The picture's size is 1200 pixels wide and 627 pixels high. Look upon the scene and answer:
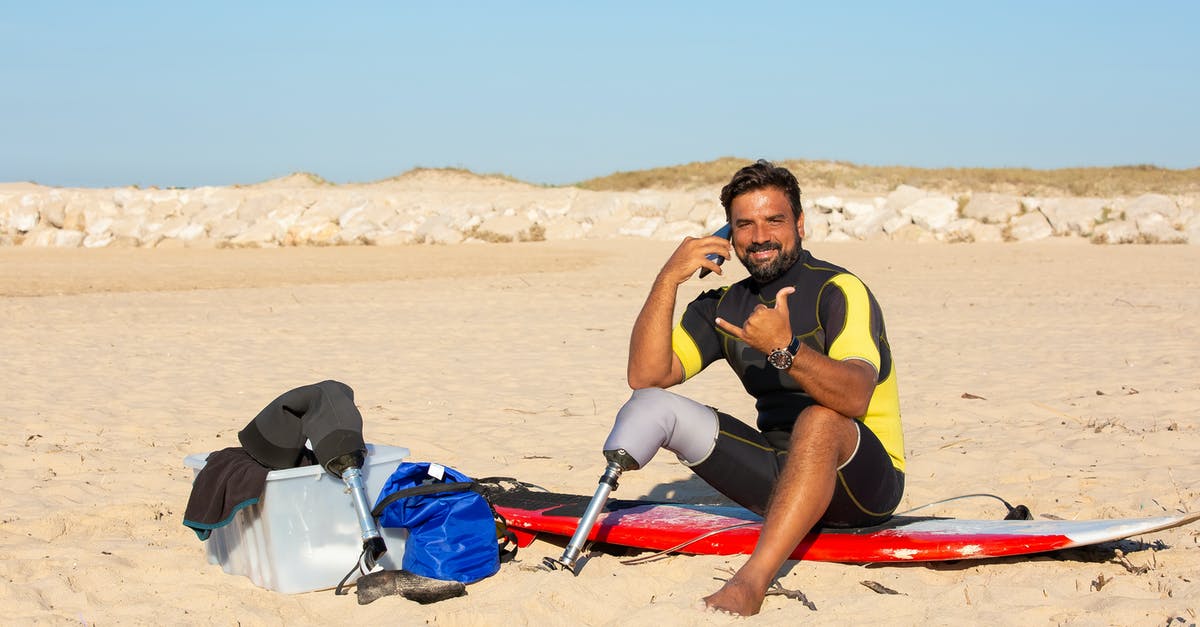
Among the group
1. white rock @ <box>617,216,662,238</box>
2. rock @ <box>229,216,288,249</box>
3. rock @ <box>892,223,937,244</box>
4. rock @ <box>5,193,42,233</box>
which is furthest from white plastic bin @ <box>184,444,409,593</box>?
rock @ <box>5,193,42,233</box>

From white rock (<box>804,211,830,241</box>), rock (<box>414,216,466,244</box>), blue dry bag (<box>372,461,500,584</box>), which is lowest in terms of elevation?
rock (<box>414,216,466,244</box>)

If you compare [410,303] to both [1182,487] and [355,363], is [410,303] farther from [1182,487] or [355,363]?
[1182,487]

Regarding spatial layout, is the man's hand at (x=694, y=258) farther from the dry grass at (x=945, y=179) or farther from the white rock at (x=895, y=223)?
the dry grass at (x=945, y=179)

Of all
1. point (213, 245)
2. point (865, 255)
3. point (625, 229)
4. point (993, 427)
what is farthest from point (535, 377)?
point (213, 245)

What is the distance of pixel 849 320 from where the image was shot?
349 cm

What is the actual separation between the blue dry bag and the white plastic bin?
0.38 feet

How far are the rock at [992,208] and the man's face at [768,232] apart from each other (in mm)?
20486

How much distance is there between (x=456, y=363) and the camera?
8.96 m

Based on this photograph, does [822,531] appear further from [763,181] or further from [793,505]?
[763,181]

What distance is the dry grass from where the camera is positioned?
1339 inches

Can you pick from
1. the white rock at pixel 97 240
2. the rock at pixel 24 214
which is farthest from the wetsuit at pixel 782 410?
the rock at pixel 24 214

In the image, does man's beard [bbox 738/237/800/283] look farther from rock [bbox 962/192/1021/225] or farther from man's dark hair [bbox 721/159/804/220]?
rock [bbox 962/192/1021/225]

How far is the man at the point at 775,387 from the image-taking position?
A: 3273 mm

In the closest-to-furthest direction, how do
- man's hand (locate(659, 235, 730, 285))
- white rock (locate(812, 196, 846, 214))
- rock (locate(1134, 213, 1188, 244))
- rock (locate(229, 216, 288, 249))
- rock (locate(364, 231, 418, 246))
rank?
man's hand (locate(659, 235, 730, 285)) < rock (locate(1134, 213, 1188, 244)) < rock (locate(364, 231, 418, 246)) < rock (locate(229, 216, 288, 249)) < white rock (locate(812, 196, 846, 214))
